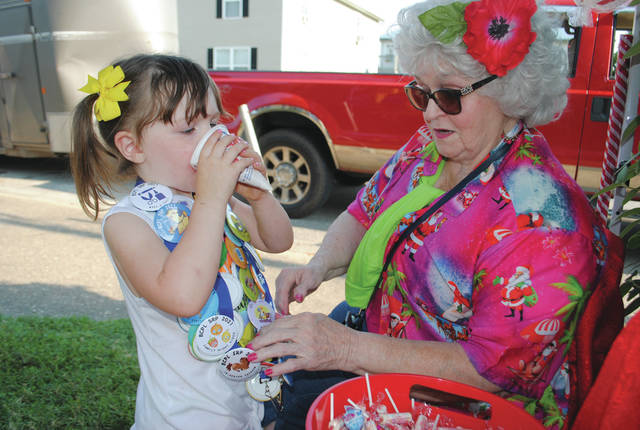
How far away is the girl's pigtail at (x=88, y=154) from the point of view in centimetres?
158

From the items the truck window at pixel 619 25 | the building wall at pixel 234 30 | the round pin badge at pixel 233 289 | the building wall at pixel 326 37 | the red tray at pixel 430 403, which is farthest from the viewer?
the building wall at pixel 326 37

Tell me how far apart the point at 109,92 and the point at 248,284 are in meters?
0.67

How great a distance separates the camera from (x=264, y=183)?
147cm

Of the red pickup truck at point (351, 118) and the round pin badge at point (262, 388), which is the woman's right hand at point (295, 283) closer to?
the round pin badge at point (262, 388)

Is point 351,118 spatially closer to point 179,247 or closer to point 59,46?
point 179,247

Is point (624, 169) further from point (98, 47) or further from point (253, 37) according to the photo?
point (253, 37)

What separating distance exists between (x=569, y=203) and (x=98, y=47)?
24.5 feet

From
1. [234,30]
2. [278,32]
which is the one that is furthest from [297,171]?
[234,30]

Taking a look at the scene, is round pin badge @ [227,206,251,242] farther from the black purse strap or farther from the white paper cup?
the black purse strap

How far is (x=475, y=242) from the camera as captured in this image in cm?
139

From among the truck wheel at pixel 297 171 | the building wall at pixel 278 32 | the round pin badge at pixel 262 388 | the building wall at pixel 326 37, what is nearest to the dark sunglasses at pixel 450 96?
the round pin badge at pixel 262 388

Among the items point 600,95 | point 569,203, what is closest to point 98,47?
point 600,95

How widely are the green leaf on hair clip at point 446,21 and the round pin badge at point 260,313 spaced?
3.03 feet

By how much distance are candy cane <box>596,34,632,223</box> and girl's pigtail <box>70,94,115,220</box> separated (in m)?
2.16
